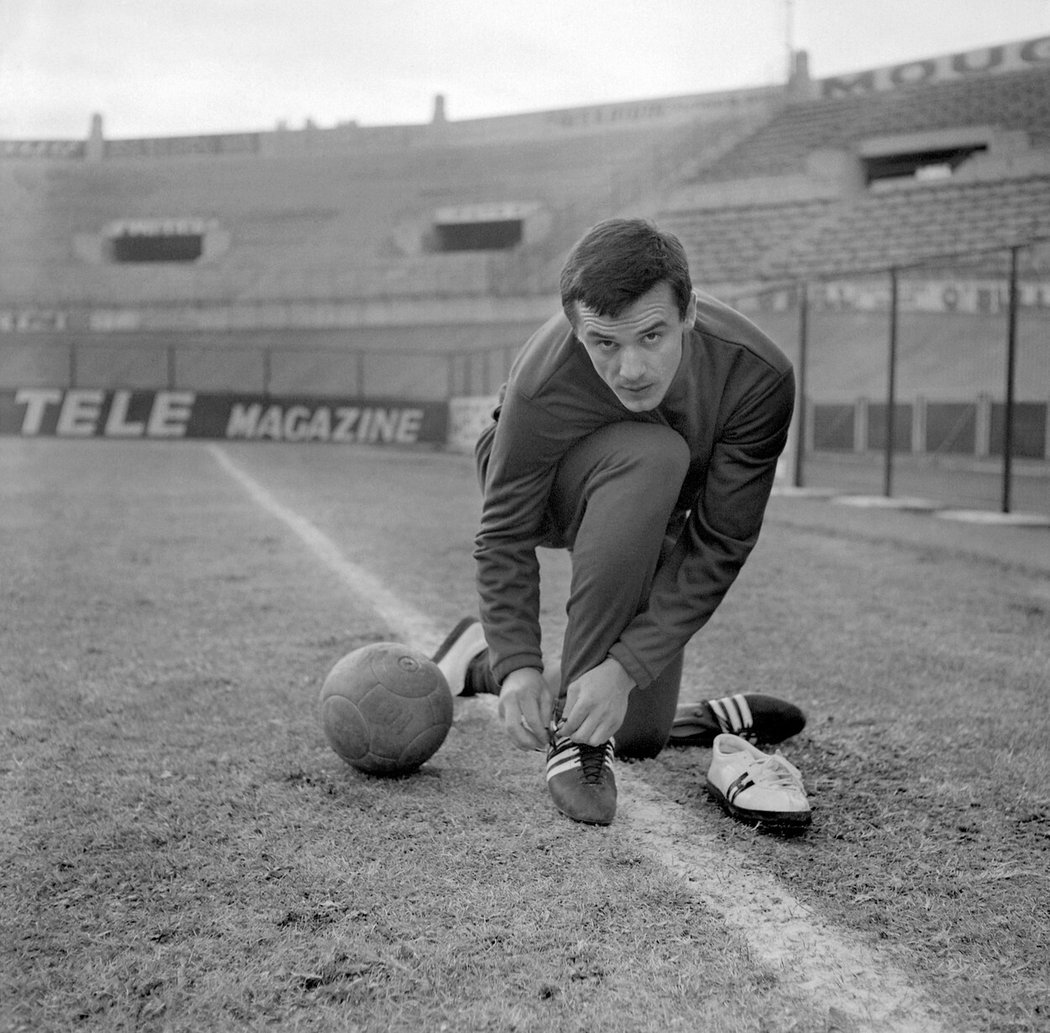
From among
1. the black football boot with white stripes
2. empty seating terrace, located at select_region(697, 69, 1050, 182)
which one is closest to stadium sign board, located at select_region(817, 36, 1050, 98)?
empty seating terrace, located at select_region(697, 69, 1050, 182)

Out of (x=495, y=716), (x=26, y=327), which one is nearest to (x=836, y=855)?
(x=495, y=716)

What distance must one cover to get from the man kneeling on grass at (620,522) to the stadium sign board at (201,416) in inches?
872

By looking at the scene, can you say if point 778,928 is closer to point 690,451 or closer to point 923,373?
point 690,451

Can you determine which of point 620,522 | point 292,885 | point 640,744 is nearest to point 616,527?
point 620,522

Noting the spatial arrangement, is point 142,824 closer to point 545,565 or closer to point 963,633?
point 963,633

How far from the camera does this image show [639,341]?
2.26 meters

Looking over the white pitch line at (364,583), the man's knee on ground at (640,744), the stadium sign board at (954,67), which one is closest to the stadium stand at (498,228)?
the stadium sign board at (954,67)

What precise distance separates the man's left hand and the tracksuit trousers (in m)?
0.05

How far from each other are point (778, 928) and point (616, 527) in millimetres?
889

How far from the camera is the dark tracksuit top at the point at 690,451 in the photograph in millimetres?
2457

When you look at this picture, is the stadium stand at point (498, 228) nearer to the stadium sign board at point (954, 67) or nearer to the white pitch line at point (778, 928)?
the stadium sign board at point (954, 67)

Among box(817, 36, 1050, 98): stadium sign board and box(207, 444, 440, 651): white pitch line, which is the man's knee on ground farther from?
box(817, 36, 1050, 98): stadium sign board

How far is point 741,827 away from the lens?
2.45m

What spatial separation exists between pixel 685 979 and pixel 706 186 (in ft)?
89.7
